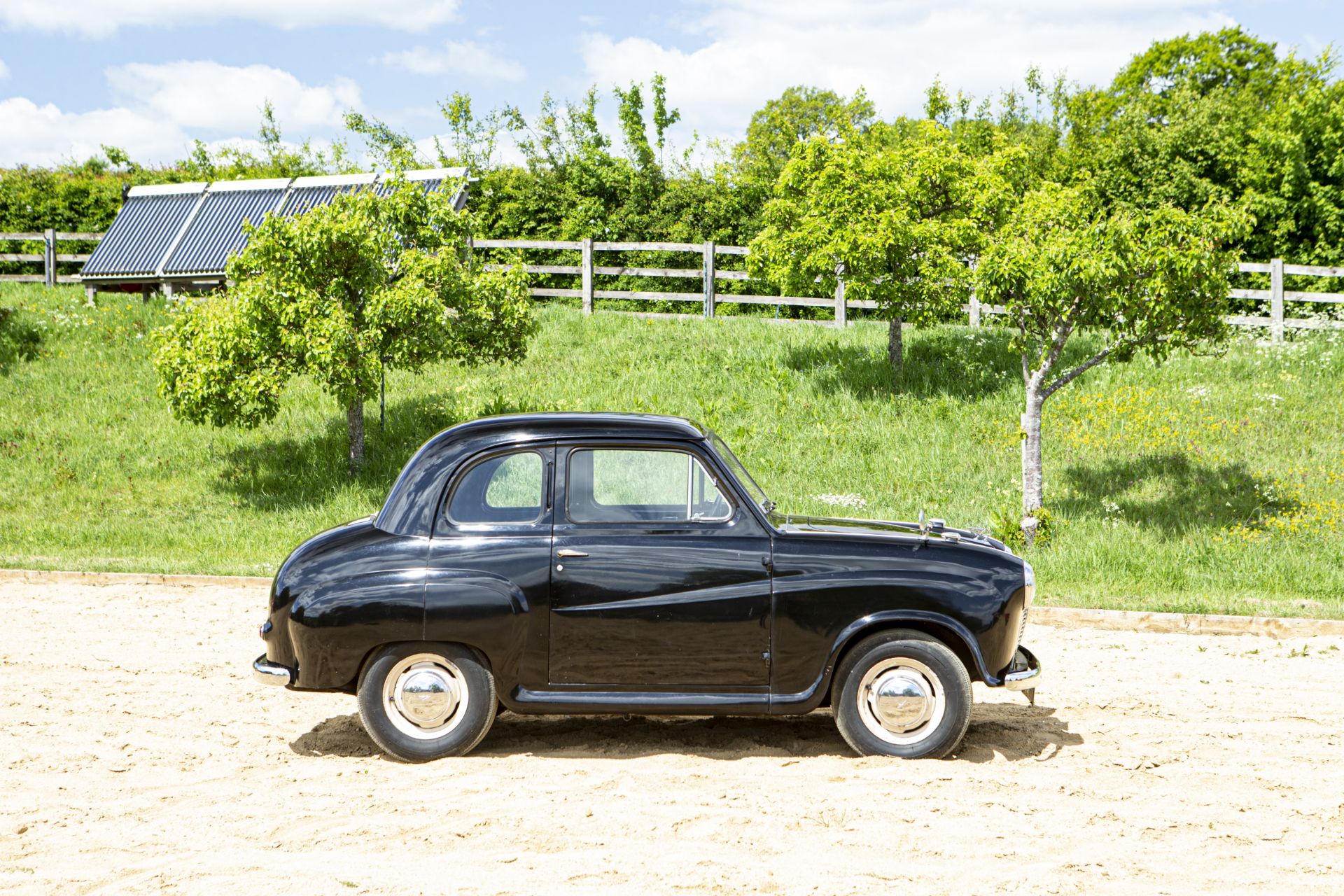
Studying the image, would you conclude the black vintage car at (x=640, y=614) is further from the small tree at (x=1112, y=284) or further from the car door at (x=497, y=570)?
the small tree at (x=1112, y=284)

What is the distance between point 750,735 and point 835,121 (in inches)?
2067

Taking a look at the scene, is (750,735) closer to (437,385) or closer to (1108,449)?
(1108,449)

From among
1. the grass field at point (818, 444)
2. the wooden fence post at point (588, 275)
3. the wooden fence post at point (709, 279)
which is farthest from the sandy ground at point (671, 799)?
the wooden fence post at point (588, 275)

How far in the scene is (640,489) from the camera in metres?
6.59

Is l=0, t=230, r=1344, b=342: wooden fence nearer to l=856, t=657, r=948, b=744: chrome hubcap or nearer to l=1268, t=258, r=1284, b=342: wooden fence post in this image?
l=1268, t=258, r=1284, b=342: wooden fence post

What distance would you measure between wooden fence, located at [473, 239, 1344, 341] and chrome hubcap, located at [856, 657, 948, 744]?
13505mm

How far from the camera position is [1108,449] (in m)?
16.3

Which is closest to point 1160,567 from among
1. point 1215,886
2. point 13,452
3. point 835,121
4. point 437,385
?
point 1215,886

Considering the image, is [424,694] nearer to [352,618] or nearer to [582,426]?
[352,618]

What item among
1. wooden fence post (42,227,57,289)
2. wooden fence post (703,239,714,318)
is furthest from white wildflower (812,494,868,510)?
wooden fence post (42,227,57,289)

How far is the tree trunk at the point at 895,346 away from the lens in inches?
762

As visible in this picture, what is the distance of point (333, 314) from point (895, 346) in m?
9.32

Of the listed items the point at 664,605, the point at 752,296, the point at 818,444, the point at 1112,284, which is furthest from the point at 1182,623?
the point at 752,296

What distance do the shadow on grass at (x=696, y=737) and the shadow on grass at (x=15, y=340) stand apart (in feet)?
55.9
